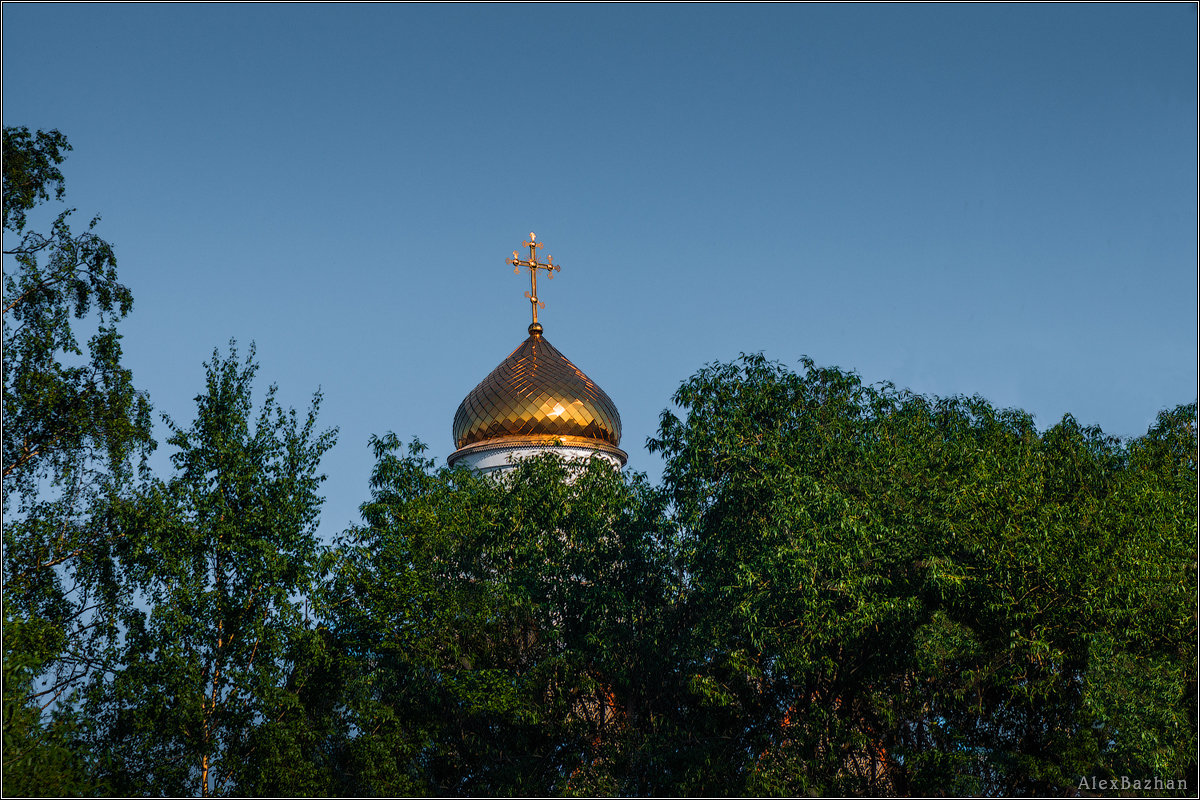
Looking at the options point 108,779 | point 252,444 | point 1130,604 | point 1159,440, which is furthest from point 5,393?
point 1159,440

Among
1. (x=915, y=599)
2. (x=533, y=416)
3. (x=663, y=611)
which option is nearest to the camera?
(x=915, y=599)

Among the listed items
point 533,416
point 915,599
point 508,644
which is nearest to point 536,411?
point 533,416

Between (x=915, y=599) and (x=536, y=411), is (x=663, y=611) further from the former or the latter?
(x=536, y=411)

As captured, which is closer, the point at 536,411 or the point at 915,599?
the point at 915,599

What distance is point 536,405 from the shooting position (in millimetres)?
20203

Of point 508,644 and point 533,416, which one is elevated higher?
point 533,416

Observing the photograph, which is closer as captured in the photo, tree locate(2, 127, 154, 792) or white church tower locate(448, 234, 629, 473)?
tree locate(2, 127, 154, 792)

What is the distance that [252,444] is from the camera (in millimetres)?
11789

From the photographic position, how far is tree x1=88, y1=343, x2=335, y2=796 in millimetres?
10594

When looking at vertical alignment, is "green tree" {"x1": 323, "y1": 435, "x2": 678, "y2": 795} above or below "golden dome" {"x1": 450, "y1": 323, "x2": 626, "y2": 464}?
below

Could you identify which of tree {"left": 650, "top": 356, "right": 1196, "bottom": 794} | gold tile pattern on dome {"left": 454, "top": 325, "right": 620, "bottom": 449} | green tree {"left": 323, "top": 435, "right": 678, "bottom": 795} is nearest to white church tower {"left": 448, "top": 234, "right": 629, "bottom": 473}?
gold tile pattern on dome {"left": 454, "top": 325, "right": 620, "bottom": 449}

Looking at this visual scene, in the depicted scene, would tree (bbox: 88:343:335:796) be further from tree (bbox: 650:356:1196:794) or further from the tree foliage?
tree (bbox: 650:356:1196:794)

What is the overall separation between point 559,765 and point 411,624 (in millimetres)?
2118

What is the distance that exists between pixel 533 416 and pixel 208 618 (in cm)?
962
